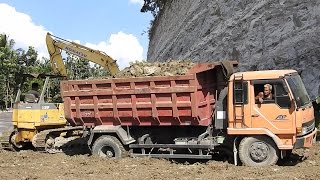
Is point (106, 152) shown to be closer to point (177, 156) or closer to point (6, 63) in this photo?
point (177, 156)

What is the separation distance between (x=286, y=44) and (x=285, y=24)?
82 cm

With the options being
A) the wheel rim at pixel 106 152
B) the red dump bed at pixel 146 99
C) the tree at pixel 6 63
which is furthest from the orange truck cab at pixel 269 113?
the tree at pixel 6 63

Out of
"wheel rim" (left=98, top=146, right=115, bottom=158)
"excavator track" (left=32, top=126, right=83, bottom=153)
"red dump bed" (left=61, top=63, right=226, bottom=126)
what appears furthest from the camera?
"excavator track" (left=32, top=126, right=83, bottom=153)

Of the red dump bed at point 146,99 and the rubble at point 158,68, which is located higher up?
the rubble at point 158,68

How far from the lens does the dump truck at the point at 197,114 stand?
977 centimetres

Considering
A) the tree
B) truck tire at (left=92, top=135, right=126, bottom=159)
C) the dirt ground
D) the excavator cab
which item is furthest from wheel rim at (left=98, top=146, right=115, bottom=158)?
the tree

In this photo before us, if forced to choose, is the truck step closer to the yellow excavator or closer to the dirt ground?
the dirt ground

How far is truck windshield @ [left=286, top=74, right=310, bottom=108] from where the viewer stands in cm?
967

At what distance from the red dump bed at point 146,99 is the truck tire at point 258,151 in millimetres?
1208

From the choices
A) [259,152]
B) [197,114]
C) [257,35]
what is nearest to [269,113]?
[259,152]

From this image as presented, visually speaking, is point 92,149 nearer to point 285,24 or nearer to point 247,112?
point 247,112

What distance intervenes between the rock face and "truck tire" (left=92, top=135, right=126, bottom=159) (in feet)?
25.8

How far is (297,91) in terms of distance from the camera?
9828 mm

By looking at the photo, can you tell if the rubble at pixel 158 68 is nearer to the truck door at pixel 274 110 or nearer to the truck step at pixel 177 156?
the truck door at pixel 274 110
